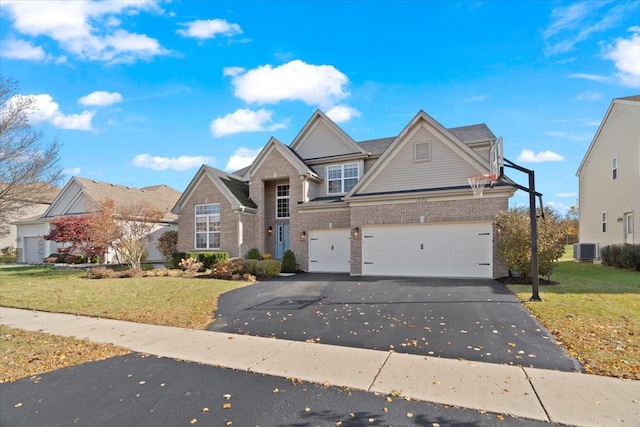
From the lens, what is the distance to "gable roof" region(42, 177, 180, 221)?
26014mm

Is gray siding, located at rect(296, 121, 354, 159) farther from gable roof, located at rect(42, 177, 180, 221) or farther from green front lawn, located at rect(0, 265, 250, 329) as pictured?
gable roof, located at rect(42, 177, 180, 221)

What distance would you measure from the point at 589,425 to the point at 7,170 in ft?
62.5

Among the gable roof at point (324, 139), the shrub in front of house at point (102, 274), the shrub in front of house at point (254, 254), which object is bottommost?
the shrub in front of house at point (102, 274)

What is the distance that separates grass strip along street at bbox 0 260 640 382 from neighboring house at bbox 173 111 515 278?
381 centimetres

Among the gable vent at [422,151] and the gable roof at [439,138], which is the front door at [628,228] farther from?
the gable vent at [422,151]

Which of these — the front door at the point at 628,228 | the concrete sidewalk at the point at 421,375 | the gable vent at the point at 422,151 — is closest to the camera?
the concrete sidewalk at the point at 421,375

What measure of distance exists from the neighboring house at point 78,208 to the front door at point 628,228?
98.8 ft

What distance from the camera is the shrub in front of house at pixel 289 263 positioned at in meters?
18.5

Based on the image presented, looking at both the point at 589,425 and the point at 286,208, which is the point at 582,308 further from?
the point at 286,208

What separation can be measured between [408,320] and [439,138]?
1014 centimetres

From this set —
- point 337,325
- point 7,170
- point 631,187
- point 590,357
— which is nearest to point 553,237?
point 590,357

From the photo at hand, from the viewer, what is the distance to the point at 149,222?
19281 millimetres

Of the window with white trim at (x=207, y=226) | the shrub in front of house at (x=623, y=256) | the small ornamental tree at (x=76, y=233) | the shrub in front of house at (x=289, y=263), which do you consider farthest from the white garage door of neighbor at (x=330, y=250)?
the shrub in front of house at (x=623, y=256)

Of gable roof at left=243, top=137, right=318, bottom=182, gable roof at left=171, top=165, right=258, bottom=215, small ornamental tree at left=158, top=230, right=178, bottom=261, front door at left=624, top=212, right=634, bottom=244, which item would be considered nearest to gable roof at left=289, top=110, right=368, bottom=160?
gable roof at left=243, top=137, right=318, bottom=182
